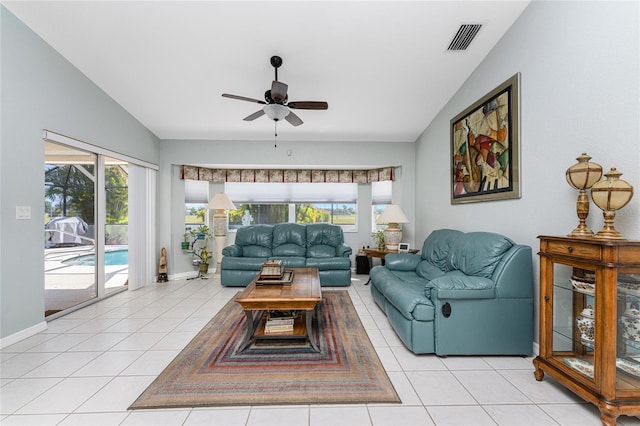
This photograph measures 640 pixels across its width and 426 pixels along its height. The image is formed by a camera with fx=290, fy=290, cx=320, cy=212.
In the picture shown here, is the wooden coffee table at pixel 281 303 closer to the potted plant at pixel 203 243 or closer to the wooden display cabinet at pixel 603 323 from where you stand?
the wooden display cabinet at pixel 603 323

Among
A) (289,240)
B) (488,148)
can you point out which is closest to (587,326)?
(488,148)

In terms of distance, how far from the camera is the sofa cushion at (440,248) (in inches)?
131

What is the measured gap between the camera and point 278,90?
2873mm

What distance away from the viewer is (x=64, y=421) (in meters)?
1.66

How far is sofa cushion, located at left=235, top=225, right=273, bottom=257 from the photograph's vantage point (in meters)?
5.22

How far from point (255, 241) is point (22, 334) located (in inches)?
122

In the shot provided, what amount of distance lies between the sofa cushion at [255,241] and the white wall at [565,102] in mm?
3468

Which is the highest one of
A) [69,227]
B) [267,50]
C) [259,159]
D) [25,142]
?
[267,50]

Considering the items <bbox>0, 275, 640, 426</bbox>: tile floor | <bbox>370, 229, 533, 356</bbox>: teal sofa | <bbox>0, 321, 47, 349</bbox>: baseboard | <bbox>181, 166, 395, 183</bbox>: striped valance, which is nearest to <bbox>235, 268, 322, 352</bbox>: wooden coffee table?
<bbox>0, 275, 640, 426</bbox>: tile floor

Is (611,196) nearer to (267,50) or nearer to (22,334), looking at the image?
(267,50)

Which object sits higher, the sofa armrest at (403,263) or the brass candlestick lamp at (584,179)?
the brass candlestick lamp at (584,179)

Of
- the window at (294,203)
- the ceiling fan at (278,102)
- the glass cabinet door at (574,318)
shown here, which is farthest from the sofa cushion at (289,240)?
the glass cabinet door at (574,318)

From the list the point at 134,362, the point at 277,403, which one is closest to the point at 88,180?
the point at 134,362

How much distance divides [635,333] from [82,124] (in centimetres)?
531
